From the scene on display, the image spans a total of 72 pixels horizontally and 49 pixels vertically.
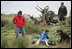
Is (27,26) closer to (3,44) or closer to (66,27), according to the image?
(66,27)

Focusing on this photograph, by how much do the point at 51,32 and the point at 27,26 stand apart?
1.73m

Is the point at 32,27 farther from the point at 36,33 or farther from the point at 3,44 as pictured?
the point at 3,44

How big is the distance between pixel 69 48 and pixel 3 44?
3.16m

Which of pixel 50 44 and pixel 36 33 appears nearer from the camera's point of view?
pixel 50 44

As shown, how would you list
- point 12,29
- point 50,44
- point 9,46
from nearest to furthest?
1. point 9,46
2. point 50,44
3. point 12,29

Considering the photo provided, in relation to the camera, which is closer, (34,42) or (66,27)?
(34,42)

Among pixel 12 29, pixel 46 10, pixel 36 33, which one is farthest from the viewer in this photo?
pixel 46 10

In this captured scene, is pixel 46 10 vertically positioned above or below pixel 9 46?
above

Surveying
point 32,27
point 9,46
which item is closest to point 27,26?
point 32,27

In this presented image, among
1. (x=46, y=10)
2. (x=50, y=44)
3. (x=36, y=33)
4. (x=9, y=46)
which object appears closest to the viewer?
(x=9, y=46)

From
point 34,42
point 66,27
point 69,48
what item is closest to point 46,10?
point 66,27

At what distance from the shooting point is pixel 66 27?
45.0 feet

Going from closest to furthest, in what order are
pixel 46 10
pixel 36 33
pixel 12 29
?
1. pixel 36 33
2. pixel 12 29
3. pixel 46 10

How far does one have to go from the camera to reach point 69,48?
952 cm
